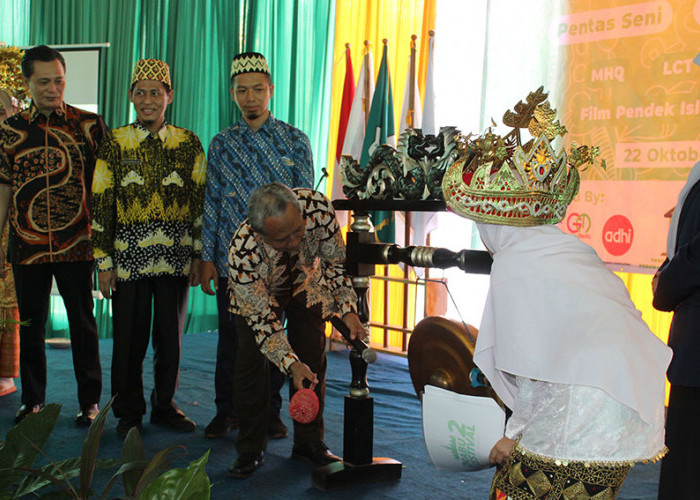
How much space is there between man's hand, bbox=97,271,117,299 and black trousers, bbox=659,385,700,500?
2.15 m

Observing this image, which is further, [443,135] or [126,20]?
[126,20]

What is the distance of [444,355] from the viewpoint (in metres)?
2.38

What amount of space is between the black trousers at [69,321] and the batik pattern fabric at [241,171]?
0.60m

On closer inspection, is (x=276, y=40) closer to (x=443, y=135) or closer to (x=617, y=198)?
(x=617, y=198)

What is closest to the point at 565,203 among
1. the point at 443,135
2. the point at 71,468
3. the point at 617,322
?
the point at 617,322

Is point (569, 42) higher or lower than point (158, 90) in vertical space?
higher

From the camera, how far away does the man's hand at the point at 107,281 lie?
3.01 meters

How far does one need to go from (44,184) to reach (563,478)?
2.52 m

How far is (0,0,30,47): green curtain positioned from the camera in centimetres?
627

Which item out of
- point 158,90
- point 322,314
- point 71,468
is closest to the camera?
point 71,468

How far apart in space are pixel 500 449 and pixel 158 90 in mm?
2221

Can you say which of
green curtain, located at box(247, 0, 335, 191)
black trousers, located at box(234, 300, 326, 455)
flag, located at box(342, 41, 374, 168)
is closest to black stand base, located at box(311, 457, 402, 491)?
black trousers, located at box(234, 300, 326, 455)

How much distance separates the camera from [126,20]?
5930mm

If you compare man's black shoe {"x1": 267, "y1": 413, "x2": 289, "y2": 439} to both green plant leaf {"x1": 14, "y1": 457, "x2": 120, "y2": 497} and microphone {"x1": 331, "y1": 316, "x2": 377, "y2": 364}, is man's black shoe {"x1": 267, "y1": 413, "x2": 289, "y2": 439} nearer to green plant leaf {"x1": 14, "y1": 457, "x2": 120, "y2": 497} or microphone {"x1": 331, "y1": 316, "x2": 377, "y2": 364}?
microphone {"x1": 331, "y1": 316, "x2": 377, "y2": 364}
